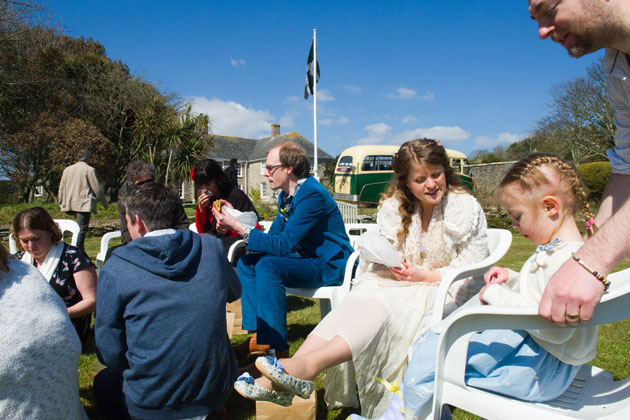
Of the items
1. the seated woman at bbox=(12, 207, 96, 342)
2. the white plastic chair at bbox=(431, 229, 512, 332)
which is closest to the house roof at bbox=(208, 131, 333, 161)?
the seated woman at bbox=(12, 207, 96, 342)

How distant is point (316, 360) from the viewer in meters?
1.62

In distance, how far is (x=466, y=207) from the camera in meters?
2.28

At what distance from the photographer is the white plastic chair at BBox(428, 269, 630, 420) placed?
45.9 inches

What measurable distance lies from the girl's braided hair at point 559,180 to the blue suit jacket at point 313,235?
53.1 inches

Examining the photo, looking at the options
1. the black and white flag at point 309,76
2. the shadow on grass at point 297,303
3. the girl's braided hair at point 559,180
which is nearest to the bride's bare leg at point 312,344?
the girl's braided hair at point 559,180

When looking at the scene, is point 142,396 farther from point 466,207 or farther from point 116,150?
point 116,150

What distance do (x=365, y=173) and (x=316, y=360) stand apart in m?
19.3

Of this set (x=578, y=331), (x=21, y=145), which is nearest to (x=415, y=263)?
(x=578, y=331)

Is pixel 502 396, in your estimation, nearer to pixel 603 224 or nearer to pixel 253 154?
pixel 603 224

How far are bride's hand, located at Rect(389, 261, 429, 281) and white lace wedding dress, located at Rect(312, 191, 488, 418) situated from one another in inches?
1.5

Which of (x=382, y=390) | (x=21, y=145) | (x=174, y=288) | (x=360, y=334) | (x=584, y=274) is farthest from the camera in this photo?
(x=21, y=145)

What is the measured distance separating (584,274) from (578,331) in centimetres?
30

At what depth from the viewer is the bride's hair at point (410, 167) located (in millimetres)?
2326

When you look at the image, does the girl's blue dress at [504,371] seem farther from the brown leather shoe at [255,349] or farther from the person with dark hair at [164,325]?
the brown leather shoe at [255,349]
